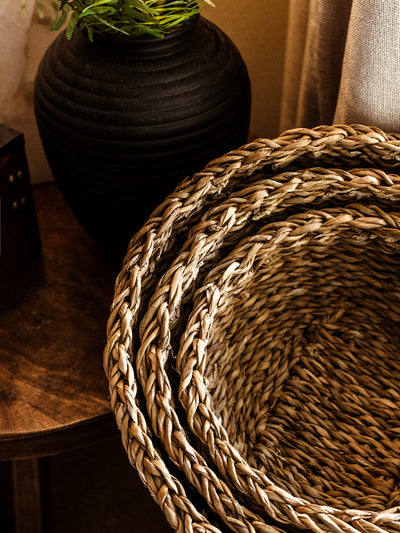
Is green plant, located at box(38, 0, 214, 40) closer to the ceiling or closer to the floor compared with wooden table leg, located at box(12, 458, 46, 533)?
closer to the ceiling

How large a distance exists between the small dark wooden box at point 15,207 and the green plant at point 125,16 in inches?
5.8

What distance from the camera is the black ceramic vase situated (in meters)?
0.58

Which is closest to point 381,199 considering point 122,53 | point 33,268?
point 122,53

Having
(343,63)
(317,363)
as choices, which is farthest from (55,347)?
(343,63)

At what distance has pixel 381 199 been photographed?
0.57 m

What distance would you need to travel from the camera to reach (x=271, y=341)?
663 mm

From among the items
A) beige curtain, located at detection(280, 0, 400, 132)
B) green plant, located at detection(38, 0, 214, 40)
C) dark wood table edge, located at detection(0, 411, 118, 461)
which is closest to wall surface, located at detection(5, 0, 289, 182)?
beige curtain, located at detection(280, 0, 400, 132)

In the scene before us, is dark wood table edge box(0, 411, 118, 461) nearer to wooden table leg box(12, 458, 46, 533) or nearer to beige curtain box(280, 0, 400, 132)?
wooden table leg box(12, 458, 46, 533)

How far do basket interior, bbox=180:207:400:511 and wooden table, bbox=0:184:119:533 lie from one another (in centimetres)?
13

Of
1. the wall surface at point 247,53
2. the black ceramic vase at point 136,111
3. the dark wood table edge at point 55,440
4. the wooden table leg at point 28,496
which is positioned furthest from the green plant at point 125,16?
the wooden table leg at point 28,496

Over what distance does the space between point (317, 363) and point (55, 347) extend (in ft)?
0.95

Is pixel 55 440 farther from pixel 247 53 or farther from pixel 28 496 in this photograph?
pixel 247 53

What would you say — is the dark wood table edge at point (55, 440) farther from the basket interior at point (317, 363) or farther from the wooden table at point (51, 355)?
the basket interior at point (317, 363)

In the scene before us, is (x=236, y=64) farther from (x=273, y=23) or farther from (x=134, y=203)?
(x=273, y=23)
